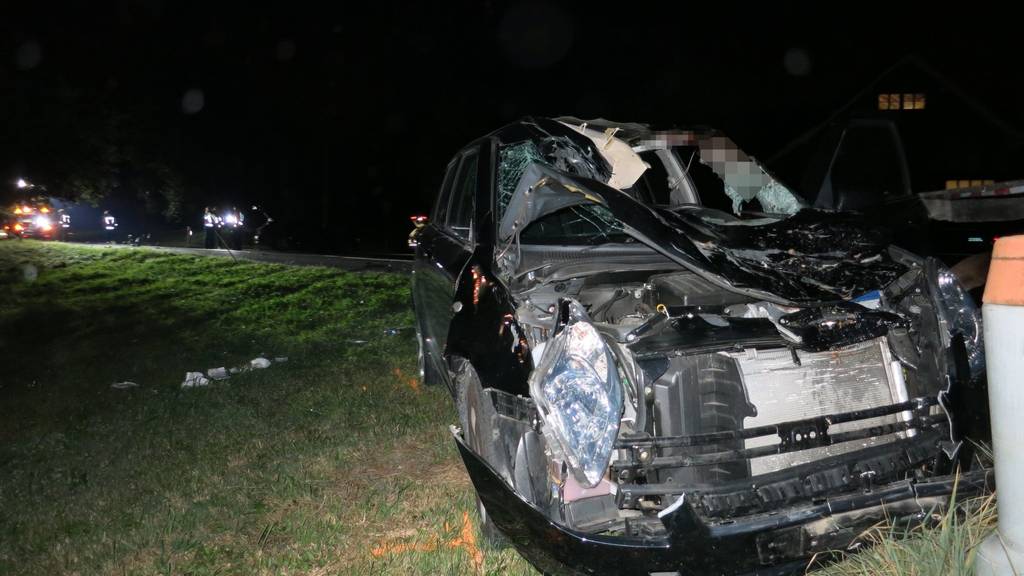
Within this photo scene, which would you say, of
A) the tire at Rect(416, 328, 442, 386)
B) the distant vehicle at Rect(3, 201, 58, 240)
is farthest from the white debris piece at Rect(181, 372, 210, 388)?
the distant vehicle at Rect(3, 201, 58, 240)

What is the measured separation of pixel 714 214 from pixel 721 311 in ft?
4.93

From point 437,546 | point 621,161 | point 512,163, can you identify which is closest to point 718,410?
point 437,546

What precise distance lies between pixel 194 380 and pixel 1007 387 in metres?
6.46

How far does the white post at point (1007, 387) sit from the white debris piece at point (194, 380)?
6.19 meters

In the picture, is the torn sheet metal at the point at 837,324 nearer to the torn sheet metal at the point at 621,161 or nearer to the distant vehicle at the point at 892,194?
the distant vehicle at the point at 892,194

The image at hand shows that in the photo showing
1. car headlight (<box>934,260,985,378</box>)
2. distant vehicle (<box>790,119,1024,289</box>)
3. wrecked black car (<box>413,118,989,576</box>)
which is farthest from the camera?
distant vehicle (<box>790,119,1024,289</box>)

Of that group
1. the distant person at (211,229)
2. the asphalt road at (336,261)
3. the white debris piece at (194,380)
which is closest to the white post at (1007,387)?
the white debris piece at (194,380)

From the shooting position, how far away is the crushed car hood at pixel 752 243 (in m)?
2.91

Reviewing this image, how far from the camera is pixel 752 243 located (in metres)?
3.32

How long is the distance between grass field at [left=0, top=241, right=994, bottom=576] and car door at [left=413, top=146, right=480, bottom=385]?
2.47 ft

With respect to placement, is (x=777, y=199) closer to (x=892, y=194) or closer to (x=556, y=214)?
(x=892, y=194)

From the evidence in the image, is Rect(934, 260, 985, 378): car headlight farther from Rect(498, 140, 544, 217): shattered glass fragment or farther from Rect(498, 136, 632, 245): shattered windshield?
Rect(498, 140, 544, 217): shattered glass fragment

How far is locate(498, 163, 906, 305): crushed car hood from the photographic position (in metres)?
2.91

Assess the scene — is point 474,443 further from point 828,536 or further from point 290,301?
point 290,301
